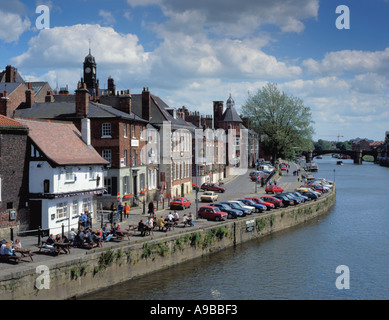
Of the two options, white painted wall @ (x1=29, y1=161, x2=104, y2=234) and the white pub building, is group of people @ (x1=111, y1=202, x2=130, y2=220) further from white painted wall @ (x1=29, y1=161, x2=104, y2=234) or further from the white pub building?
white painted wall @ (x1=29, y1=161, x2=104, y2=234)

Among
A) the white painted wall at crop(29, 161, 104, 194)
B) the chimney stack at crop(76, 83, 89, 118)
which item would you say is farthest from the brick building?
the chimney stack at crop(76, 83, 89, 118)

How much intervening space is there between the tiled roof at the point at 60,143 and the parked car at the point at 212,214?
423 inches

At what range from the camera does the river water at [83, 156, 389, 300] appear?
30.6m

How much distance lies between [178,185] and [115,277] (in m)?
37.6

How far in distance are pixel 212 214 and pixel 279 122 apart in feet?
217

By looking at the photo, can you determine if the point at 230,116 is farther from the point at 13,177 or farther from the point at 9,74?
the point at 13,177

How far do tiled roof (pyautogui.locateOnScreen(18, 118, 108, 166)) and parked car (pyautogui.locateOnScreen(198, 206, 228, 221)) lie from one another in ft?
35.3

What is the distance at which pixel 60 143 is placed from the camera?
4000 centimetres

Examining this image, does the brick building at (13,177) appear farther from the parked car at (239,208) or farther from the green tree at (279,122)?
the green tree at (279,122)

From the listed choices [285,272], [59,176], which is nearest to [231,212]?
[285,272]

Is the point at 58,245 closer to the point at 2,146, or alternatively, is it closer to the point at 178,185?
the point at 2,146

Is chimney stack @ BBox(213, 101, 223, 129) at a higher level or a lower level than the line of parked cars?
higher

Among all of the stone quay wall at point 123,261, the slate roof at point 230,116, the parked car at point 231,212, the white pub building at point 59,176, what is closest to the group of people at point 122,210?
the white pub building at point 59,176
